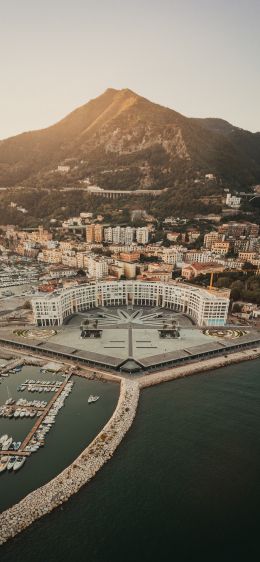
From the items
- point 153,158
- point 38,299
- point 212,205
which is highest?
point 153,158

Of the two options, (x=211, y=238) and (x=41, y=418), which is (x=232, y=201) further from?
(x=41, y=418)

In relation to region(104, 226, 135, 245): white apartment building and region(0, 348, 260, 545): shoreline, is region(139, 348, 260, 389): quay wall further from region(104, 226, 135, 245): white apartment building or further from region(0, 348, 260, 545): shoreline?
region(104, 226, 135, 245): white apartment building

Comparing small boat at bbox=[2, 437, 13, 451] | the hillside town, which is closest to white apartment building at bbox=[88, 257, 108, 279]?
the hillside town

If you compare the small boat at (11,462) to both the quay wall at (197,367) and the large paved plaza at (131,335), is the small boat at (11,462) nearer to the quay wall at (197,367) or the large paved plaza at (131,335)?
the quay wall at (197,367)

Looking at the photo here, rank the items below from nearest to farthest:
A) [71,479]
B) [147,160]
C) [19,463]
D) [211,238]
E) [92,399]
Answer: [71,479] → [19,463] → [92,399] → [211,238] → [147,160]

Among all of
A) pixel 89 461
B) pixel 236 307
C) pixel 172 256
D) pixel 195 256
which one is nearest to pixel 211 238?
pixel 195 256

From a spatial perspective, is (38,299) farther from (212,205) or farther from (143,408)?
(212,205)

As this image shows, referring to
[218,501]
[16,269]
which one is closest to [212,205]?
[16,269]
